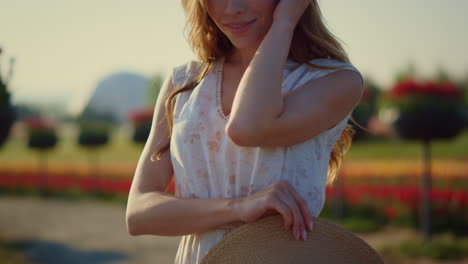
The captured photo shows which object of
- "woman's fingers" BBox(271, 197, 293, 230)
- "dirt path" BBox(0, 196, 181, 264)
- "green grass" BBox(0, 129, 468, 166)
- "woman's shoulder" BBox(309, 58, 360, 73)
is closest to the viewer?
"woman's fingers" BBox(271, 197, 293, 230)

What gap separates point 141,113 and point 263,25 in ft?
37.2

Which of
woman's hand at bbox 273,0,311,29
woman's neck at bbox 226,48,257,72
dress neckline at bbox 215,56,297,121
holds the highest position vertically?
woman's hand at bbox 273,0,311,29

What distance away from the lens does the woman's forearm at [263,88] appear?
145cm

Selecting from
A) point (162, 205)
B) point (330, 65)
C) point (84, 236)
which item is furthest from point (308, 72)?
point (84, 236)

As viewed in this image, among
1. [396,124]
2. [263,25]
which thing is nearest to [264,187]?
[263,25]

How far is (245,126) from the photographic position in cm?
145

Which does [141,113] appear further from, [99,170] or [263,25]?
[263,25]

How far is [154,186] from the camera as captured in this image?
169cm

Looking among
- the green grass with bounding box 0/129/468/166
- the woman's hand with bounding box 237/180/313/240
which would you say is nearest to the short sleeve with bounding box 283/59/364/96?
the woman's hand with bounding box 237/180/313/240

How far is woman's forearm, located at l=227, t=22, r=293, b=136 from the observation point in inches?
57.2

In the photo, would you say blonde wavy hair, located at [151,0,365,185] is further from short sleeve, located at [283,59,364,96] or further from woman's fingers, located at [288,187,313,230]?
woman's fingers, located at [288,187,313,230]

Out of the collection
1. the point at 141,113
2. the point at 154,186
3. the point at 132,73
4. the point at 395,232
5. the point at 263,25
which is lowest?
the point at 132,73

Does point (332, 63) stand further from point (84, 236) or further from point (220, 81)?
point (84, 236)

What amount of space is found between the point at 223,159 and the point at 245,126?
17cm
